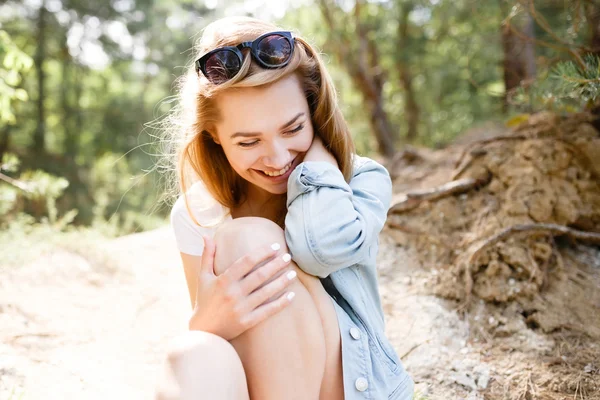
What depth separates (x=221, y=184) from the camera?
192 centimetres

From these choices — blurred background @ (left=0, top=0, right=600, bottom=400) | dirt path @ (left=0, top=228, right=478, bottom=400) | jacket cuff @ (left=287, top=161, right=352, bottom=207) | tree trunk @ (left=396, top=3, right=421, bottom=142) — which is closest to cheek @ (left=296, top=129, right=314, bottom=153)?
jacket cuff @ (left=287, top=161, right=352, bottom=207)

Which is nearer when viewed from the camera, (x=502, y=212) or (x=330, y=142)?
(x=330, y=142)

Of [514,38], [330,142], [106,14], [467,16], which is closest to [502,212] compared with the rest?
[330,142]

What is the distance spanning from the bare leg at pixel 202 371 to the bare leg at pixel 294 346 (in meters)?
0.06

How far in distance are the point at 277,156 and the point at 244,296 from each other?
1.57 feet

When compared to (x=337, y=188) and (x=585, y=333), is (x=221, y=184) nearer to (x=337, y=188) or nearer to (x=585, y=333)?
(x=337, y=188)

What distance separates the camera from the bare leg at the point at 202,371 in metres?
1.26

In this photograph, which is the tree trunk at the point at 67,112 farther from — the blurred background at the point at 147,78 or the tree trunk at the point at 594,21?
the tree trunk at the point at 594,21

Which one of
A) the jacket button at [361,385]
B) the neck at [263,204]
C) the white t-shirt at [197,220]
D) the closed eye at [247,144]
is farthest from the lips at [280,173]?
the jacket button at [361,385]

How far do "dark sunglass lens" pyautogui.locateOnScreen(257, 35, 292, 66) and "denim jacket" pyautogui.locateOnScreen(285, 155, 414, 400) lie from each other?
0.36 metres

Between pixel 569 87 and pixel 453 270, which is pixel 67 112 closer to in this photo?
pixel 453 270

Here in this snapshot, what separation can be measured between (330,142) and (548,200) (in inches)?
56.5

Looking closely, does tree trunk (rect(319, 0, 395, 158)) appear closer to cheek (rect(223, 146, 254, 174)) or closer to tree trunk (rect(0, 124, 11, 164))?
cheek (rect(223, 146, 254, 174))

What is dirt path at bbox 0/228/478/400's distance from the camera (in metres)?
2.01
